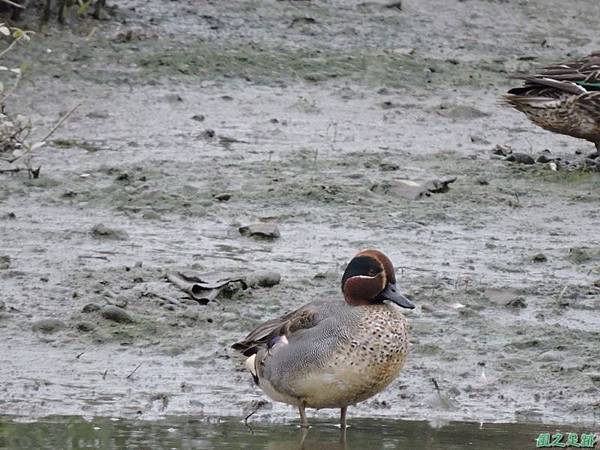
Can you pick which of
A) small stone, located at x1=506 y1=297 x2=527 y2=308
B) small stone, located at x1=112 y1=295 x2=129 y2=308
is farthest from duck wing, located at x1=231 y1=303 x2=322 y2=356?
small stone, located at x1=506 y1=297 x2=527 y2=308

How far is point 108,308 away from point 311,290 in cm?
121

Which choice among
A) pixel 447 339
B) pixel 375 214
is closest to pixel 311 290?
pixel 447 339

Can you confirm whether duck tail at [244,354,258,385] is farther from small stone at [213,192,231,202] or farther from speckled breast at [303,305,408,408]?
small stone at [213,192,231,202]

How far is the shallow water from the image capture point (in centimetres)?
668

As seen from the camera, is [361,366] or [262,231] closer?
[361,366]

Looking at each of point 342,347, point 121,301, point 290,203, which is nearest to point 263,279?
point 121,301

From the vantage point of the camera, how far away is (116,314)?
321 inches

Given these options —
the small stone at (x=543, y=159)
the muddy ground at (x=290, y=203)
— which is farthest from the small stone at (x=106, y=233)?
the small stone at (x=543, y=159)

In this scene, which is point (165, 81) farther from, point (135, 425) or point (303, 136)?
point (135, 425)

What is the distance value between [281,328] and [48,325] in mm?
1693

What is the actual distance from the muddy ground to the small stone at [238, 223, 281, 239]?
0.20 ft

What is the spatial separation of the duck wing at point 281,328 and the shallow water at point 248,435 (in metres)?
0.35

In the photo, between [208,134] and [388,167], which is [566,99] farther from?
[208,134]

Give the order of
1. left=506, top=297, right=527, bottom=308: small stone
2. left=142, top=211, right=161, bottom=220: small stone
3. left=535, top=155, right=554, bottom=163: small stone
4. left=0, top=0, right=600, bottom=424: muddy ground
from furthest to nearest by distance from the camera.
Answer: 1. left=535, top=155, right=554, bottom=163: small stone
2. left=142, top=211, right=161, bottom=220: small stone
3. left=506, top=297, right=527, bottom=308: small stone
4. left=0, top=0, right=600, bottom=424: muddy ground
